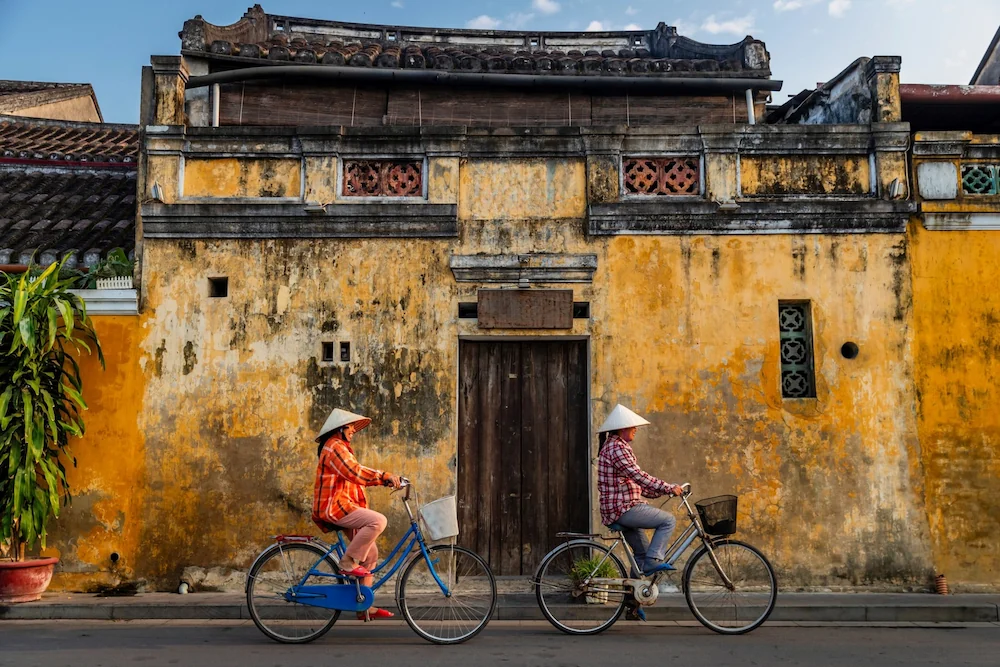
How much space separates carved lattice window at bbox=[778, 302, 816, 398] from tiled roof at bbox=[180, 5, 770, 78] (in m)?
3.33

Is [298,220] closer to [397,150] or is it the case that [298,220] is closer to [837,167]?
[397,150]

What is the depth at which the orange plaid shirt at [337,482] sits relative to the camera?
714cm

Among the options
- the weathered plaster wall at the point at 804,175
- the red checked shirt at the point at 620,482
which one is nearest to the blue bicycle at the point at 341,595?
the red checked shirt at the point at 620,482

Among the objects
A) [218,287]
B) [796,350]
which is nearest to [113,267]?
[218,287]

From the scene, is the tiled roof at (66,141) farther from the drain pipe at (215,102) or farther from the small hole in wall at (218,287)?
the small hole in wall at (218,287)

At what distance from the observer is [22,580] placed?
28.3ft

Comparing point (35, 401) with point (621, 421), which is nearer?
point (621, 421)

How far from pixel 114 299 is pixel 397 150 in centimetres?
338

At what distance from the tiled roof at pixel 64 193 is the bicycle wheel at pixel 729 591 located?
23.2 feet

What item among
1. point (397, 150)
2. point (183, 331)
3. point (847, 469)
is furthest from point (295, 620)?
point (847, 469)

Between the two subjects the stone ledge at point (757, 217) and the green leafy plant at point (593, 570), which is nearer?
the green leafy plant at point (593, 570)

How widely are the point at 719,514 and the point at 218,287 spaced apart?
574 cm

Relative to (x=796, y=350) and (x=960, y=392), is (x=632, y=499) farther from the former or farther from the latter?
(x=960, y=392)

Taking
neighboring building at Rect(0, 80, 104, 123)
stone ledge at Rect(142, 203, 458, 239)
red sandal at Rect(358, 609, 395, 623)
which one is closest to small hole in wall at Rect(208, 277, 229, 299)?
stone ledge at Rect(142, 203, 458, 239)
